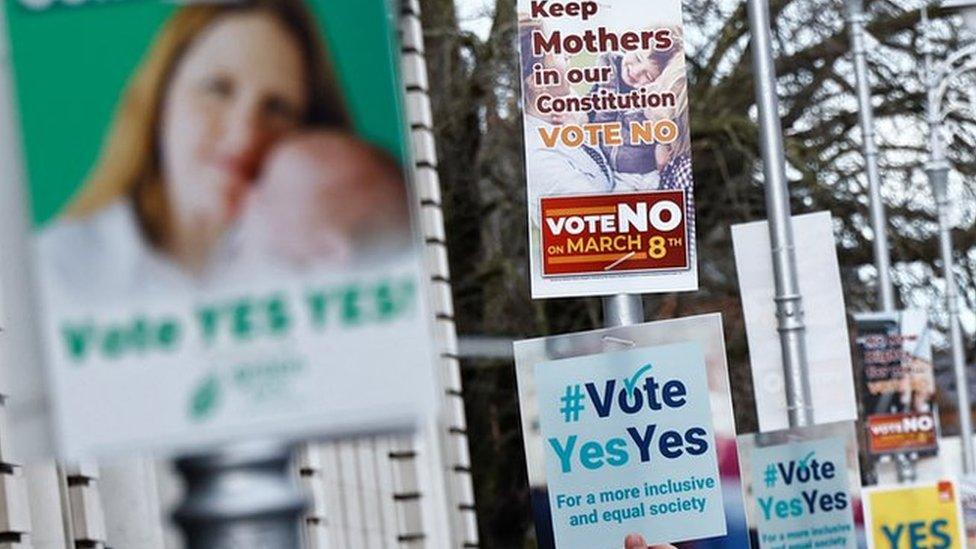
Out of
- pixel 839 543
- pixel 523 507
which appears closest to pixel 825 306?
pixel 839 543

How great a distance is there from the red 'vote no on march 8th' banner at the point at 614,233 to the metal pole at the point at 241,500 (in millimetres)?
8605

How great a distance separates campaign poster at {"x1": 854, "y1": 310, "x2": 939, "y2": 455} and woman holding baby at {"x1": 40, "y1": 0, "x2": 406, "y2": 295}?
27.8 metres

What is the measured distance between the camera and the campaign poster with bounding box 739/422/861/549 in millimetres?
15203

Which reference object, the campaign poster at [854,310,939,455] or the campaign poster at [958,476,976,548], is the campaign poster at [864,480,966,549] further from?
the campaign poster at [854,310,939,455]

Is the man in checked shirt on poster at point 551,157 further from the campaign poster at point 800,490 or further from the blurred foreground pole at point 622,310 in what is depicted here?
the campaign poster at point 800,490

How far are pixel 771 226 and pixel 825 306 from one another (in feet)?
4.04

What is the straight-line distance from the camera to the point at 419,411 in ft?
Result: 7.20

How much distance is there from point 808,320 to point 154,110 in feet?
53.6

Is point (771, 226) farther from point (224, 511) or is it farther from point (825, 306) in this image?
point (224, 511)

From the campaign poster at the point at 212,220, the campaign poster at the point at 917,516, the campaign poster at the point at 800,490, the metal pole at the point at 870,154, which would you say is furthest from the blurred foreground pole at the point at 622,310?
the metal pole at the point at 870,154

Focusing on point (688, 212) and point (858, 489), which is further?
point (858, 489)

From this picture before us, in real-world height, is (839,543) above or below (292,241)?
below

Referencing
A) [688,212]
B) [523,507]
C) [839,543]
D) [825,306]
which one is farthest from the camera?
[523,507]

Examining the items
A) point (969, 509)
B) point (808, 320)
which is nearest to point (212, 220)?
point (808, 320)
